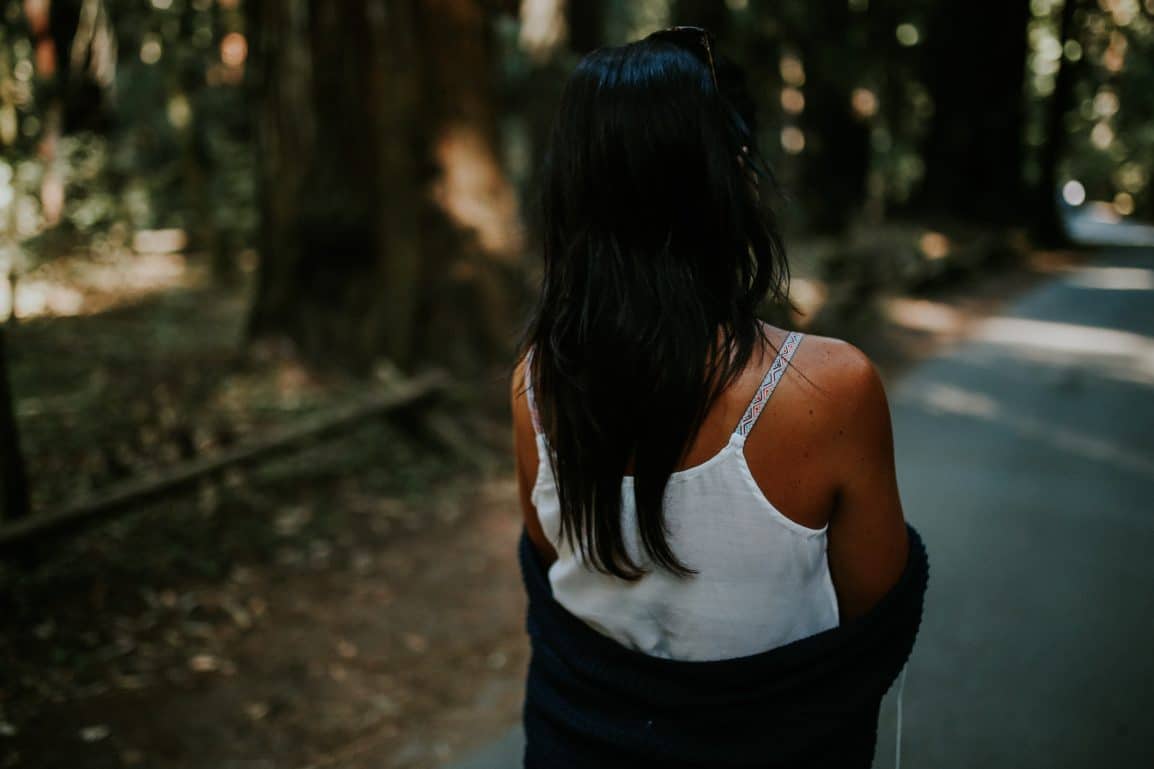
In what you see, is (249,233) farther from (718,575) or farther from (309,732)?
(718,575)

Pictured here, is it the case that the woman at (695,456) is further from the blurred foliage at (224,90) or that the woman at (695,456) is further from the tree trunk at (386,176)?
the tree trunk at (386,176)

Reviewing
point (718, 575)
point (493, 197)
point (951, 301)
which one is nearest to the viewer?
point (718, 575)

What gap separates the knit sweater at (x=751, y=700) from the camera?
1.58 m

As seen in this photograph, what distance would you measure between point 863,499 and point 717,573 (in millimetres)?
280

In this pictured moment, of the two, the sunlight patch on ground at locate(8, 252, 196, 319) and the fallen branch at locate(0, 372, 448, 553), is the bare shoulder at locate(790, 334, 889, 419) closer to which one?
the fallen branch at locate(0, 372, 448, 553)

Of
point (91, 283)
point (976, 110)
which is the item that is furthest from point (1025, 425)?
point (976, 110)

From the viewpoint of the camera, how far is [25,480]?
4324 mm

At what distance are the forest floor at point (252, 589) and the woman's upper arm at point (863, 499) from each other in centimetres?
109

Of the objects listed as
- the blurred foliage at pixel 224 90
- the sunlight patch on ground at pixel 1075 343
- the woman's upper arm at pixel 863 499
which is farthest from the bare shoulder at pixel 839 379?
the sunlight patch on ground at pixel 1075 343

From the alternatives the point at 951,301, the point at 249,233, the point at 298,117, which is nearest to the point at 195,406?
the point at 298,117

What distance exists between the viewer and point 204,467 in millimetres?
4816

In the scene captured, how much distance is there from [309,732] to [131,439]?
313 cm

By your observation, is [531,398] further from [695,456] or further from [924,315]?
[924,315]

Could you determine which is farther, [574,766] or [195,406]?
[195,406]
